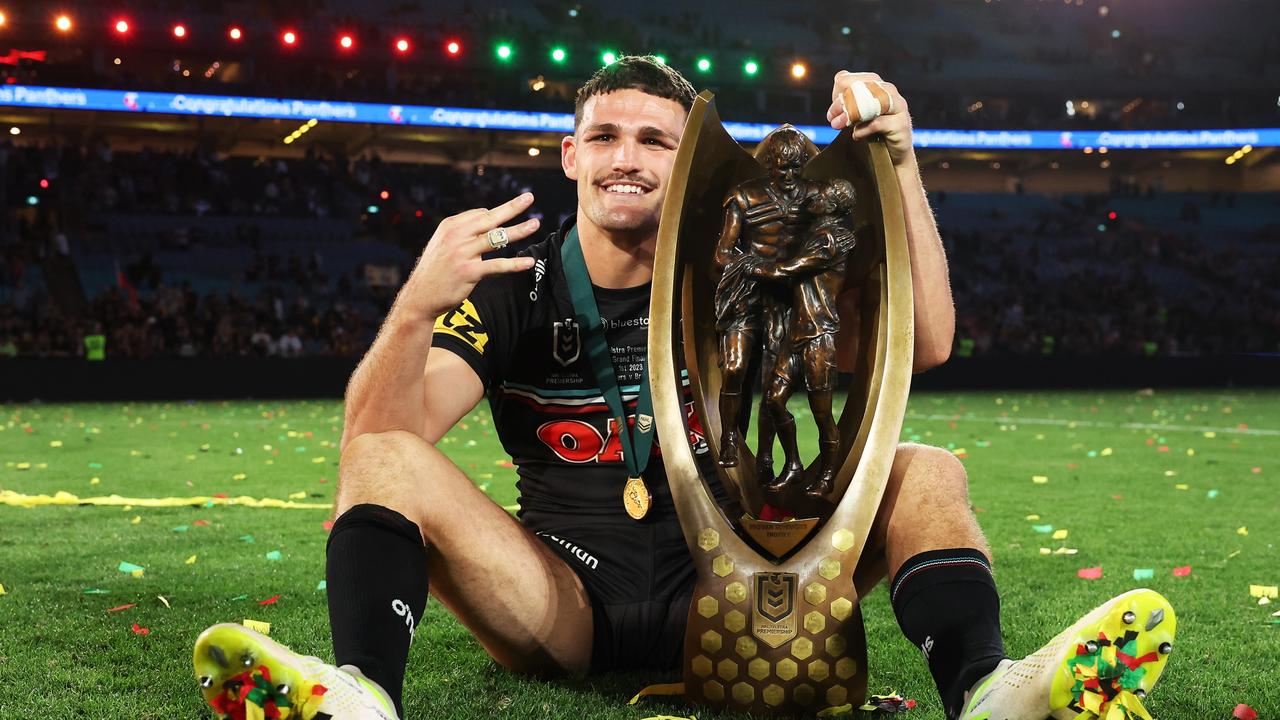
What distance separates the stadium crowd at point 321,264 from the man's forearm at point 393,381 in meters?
16.4

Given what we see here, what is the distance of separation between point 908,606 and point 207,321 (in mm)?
19156

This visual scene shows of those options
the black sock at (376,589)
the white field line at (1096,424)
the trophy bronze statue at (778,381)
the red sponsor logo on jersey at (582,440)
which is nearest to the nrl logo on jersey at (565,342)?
the red sponsor logo on jersey at (582,440)

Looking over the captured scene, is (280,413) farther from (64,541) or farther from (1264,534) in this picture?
(1264,534)

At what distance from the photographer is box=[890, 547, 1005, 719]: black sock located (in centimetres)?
211

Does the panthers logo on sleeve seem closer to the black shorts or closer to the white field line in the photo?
the black shorts

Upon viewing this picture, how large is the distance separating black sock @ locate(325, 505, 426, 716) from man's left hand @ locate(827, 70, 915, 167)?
4.41 feet

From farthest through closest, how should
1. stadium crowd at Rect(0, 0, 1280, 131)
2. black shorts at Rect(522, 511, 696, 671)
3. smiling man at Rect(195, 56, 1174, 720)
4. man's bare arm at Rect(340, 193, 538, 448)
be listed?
1. stadium crowd at Rect(0, 0, 1280, 131)
2. black shorts at Rect(522, 511, 696, 671)
3. man's bare arm at Rect(340, 193, 538, 448)
4. smiling man at Rect(195, 56, 1174, 720)

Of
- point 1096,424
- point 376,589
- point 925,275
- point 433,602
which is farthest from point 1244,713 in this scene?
point 1096,424

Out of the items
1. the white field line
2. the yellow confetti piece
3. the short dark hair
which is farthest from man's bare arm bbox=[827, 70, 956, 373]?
the white field line

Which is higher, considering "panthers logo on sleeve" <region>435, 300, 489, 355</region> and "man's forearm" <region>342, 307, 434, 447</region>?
"panthers logo on sleeve" <region>435, 300, 489, 355</region>

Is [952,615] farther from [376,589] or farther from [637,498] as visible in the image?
[376,589]

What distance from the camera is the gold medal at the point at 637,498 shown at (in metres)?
2.71

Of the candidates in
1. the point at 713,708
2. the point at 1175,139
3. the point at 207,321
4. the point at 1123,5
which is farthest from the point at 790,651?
the point at 1123,5

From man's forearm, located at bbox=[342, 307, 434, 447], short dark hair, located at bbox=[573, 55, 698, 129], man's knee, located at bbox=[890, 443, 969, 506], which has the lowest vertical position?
man's knee, located at bbox=[890, 443, 969, 506]
